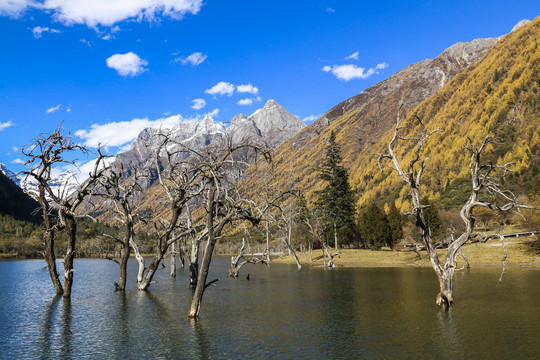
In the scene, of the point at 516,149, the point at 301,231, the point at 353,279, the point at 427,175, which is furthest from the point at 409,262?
the point at 427,175

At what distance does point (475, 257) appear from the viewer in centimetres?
5753

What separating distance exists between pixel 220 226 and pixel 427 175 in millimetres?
153149

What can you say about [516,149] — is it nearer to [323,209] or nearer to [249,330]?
[323,209]

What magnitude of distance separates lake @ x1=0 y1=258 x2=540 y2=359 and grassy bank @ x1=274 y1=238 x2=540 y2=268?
64.6 ft

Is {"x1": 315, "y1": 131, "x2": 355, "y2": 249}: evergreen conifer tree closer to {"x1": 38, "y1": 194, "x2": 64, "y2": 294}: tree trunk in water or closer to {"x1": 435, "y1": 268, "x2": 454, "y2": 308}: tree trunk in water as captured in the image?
{"x1": 435, "y1": 268, "x2": 454, "y2": 308}: tree trunk in water

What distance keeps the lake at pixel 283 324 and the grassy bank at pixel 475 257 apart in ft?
64.6

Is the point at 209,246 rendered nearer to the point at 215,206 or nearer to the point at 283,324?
the point at 215,206

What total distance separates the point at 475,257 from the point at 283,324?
46.4 m

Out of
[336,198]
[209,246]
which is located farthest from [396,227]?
[209,246]

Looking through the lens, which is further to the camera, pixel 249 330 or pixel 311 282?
pixel 311 282

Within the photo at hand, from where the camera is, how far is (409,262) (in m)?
62.6

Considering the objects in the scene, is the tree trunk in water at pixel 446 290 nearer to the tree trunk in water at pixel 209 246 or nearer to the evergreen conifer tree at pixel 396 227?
the tree trunk in water at pixel 209 246

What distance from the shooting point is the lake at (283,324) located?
643 inches

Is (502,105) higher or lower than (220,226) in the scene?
higher
